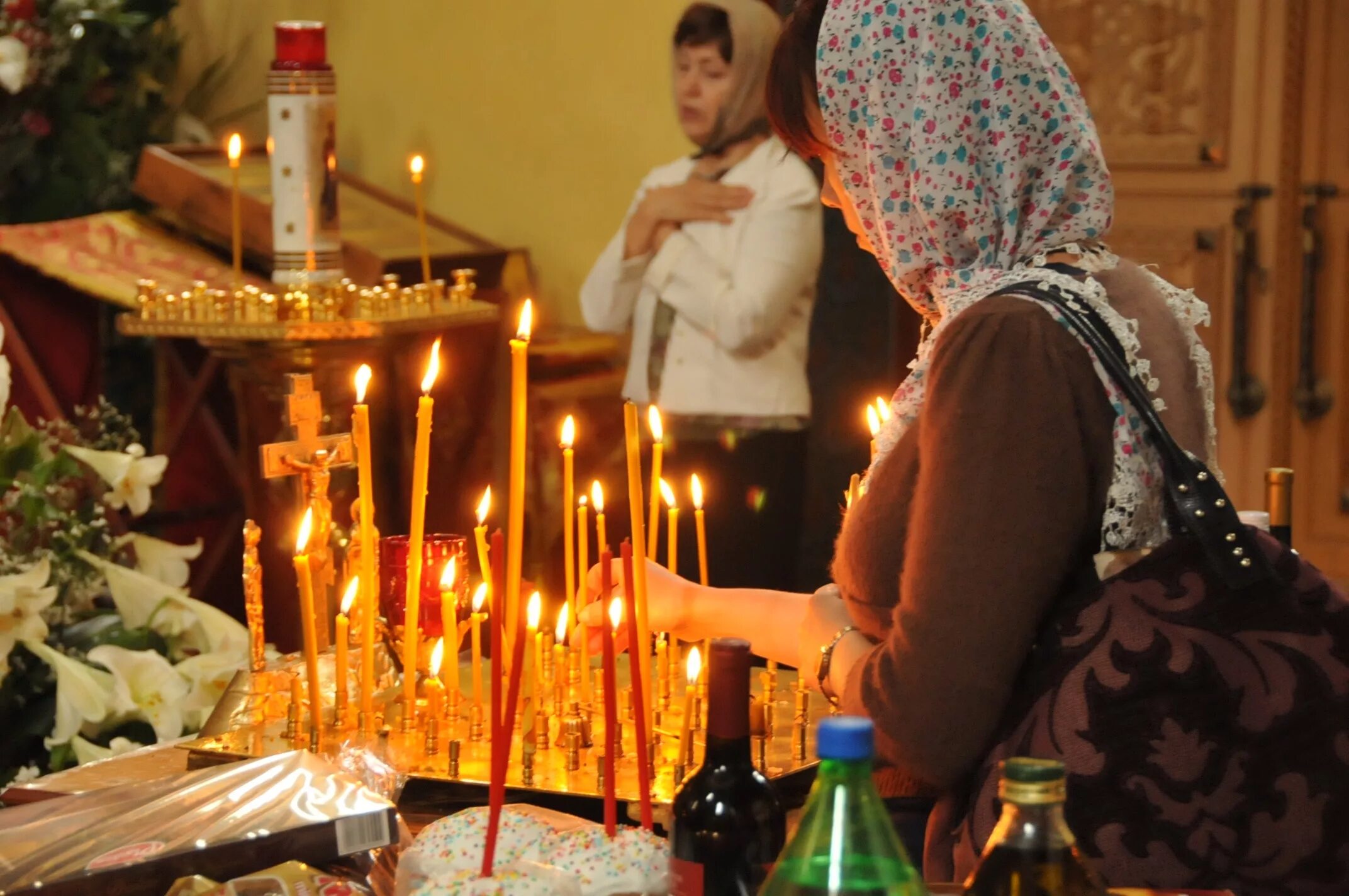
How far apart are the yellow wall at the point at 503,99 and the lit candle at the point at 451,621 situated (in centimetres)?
183

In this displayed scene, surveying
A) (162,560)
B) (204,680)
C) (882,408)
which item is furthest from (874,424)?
(162,560)

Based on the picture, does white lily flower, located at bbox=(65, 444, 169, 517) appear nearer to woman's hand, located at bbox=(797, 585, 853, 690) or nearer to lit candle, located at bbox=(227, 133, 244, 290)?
lit candle, located at bbox=(227, 133, 244, 290)

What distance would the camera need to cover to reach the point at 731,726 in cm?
88

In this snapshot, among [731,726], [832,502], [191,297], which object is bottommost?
[832,502]

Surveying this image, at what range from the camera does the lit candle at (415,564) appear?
1.20 meters

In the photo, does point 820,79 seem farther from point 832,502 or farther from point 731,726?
point 832,502

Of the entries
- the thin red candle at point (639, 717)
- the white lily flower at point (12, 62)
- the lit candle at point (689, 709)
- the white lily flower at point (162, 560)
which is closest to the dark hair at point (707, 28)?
the white lily flower at point (12, 62)

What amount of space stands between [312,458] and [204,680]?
0.54 m

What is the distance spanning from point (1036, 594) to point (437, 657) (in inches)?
22.0

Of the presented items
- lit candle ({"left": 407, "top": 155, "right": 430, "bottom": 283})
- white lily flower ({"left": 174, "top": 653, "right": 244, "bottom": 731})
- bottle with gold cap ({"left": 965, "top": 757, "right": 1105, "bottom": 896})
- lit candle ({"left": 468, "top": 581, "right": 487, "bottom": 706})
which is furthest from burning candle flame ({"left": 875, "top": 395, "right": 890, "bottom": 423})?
lit candle ({"left": 407, "top": 155, "right": 430, "bottom": 283})

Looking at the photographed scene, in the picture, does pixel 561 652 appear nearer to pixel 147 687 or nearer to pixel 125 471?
pixel 147 687

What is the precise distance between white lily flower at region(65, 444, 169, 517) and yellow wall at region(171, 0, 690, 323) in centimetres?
141

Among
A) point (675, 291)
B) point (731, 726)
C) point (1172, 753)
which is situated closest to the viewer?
point (731, 726)

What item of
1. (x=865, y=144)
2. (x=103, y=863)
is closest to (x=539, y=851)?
(x=103, y=863)
